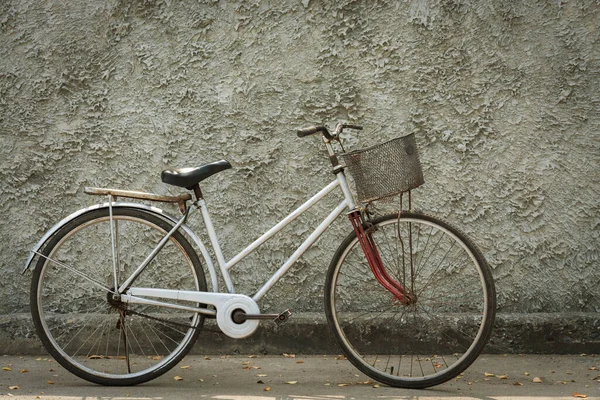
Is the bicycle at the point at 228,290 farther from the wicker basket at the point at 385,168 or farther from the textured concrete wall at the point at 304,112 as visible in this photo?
the textured concrete wall at the point at 304,112

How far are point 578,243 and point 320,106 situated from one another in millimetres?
1742

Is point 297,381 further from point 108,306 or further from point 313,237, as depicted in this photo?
point 108,306

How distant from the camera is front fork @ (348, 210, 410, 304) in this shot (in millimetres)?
4133

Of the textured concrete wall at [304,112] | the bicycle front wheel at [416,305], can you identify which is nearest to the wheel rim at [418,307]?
the bicycle front wheel at [416,305]

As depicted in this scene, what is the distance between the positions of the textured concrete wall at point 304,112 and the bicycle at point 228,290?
24cm

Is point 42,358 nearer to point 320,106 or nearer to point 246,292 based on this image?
point 246,292

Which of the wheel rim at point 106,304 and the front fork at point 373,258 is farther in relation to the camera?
the wheel rim at point 106,304

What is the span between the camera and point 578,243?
4863 mm

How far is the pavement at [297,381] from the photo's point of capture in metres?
3.96

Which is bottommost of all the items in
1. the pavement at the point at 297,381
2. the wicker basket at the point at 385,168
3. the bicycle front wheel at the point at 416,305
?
the pavement at the point at 297,381

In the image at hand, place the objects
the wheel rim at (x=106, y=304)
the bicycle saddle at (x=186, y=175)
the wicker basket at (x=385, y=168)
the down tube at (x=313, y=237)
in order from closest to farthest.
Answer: the wicker basket at (x=385, y=168) < the bicycle saddle at (x=186, y=175) < the down tube at (x=313, y=237) < the wheel rim at (x=106, y=304)

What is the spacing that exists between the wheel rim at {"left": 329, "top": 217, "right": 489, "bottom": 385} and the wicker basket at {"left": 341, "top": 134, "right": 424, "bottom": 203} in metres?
0.68

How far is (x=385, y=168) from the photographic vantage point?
3918 mm

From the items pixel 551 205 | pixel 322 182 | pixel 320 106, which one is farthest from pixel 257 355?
pixel 551 205
